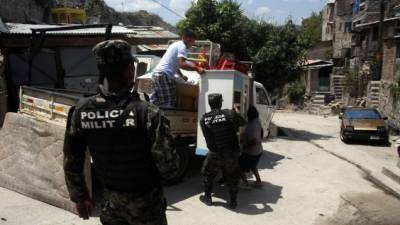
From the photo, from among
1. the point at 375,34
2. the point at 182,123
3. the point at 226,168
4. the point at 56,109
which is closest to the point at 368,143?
the point at 182,123

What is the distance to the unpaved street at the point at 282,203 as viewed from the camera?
6.19 metres

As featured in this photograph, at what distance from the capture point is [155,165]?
8.89 ft

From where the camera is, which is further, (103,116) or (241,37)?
(241,37)

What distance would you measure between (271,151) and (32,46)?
23.9 ft

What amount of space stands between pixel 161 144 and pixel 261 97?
32.7 feet

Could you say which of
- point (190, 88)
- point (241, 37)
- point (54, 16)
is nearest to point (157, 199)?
point (190, 88)

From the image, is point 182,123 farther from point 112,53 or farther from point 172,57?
point 112,53

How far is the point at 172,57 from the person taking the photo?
293 inches

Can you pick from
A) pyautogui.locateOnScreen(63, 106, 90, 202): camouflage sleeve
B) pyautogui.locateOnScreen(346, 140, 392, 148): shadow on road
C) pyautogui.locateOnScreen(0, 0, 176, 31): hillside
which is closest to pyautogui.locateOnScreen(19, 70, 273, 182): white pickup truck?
pyautogui.locateOnScreen(63, 106, 90, 202): camouflage sleeve

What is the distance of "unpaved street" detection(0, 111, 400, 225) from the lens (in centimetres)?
619

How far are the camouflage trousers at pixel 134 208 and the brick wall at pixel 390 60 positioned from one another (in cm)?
2312

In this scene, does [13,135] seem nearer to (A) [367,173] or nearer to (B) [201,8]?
(A) [367,173]

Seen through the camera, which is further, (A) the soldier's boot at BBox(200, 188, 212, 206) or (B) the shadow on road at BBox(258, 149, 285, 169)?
(B) the shadow on road at BBox(258, 149, 285, 169)

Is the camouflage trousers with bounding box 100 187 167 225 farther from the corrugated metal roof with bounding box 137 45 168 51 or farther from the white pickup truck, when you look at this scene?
the corrugated metal roof with bounding box 137 45 168 51
